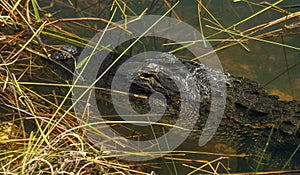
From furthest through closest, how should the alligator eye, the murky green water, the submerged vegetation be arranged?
the murky green water, the alligator eye, the submerged vegetation

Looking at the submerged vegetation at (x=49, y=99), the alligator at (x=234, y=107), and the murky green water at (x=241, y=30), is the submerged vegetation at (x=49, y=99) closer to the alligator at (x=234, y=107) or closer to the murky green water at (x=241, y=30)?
the murky green water at (x=241, y=30)

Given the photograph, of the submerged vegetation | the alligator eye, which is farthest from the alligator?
the submerged vegetation

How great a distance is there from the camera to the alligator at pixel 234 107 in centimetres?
270

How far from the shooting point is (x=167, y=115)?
274cm

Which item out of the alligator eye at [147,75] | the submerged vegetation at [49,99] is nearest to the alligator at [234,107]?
the alligator eye at [147,75]

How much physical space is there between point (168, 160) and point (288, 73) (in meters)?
1.21

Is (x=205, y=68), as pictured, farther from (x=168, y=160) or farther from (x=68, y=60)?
(x=68, y=60)

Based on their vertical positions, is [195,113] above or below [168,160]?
above

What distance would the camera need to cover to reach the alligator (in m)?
2.70

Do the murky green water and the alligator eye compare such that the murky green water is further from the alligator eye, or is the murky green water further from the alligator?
the alligator eye

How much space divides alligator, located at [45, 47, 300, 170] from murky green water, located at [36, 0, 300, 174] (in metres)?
0.27

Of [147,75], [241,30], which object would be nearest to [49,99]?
[147,75]

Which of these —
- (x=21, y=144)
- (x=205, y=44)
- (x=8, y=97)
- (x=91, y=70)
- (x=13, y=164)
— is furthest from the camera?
(x=205, y=44)

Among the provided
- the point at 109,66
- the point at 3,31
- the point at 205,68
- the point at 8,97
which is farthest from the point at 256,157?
the point at 3,31
